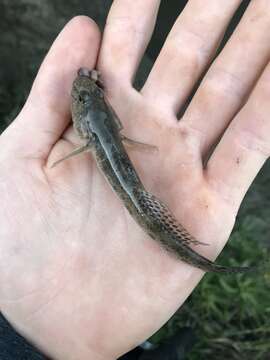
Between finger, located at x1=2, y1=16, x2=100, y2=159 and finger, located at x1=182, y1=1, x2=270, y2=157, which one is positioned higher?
finger, located at x1=182, y1=1, x2=270, y2=157

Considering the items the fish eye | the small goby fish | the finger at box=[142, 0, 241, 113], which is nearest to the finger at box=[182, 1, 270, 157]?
the finger at box=[142, 0, 241, 113]

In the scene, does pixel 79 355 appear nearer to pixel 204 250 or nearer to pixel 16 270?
pixel 16 270

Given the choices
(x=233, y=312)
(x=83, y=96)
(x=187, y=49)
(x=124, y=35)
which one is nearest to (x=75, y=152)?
(x=83, y=96)

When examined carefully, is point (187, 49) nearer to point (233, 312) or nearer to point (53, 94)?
point (53, 94)

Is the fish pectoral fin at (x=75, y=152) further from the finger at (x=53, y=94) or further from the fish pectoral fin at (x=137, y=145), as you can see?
the fish pectoral fin at (x=137, y=145)

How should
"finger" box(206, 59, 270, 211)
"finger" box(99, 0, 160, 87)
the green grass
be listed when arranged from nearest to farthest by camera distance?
"finger" box(206, 59, 270, 211) < "finger" box(99, 0, 160, 87) < the green grass

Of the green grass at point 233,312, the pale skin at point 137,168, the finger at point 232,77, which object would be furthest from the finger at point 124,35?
the green grass at point 233,312

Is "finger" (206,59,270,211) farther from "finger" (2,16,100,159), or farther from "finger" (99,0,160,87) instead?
"finger" (2,16,100,159)
